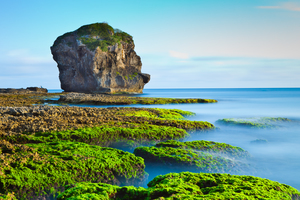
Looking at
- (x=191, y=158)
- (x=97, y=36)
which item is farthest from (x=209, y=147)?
(x=97, y=36)

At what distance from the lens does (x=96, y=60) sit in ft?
164

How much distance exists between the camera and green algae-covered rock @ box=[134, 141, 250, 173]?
212 inches

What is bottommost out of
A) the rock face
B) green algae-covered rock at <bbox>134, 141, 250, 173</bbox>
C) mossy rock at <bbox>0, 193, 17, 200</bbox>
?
green algae-covered rock at <bbox>134, 141, 250, 173</bbox>

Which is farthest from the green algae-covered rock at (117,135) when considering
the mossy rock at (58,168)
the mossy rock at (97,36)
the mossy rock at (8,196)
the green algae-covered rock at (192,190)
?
the mossy rock at (97,36)

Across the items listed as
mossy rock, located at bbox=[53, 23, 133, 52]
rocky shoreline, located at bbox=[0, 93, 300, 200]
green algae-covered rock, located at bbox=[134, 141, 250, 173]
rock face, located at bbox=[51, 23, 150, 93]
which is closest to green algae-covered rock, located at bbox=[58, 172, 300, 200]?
rocky shoreline, located at bbox=[0, 93, 300, 200]

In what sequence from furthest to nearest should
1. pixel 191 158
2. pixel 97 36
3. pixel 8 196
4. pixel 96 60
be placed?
1. pixel 97 36
2. pixel 96 60
3. pixel 191 158
4. pixel 8 196

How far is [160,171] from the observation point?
5.37m

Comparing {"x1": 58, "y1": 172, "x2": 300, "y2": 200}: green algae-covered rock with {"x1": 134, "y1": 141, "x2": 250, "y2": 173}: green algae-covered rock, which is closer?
{"x1": 58, "y1": 172, "x2": 300, "y2": 200}: green algae-covered rock

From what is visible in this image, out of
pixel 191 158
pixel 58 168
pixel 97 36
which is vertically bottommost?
pixel 191 158

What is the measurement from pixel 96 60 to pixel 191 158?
47642mm

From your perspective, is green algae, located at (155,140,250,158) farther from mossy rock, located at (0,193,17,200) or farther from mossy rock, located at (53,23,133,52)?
mossy rock, located at (53,23,133,52)

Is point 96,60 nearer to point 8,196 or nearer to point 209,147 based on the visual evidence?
point 209,147

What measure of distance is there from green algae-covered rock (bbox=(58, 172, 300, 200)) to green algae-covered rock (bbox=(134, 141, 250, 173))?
1.49 meters

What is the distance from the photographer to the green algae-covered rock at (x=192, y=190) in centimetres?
311
